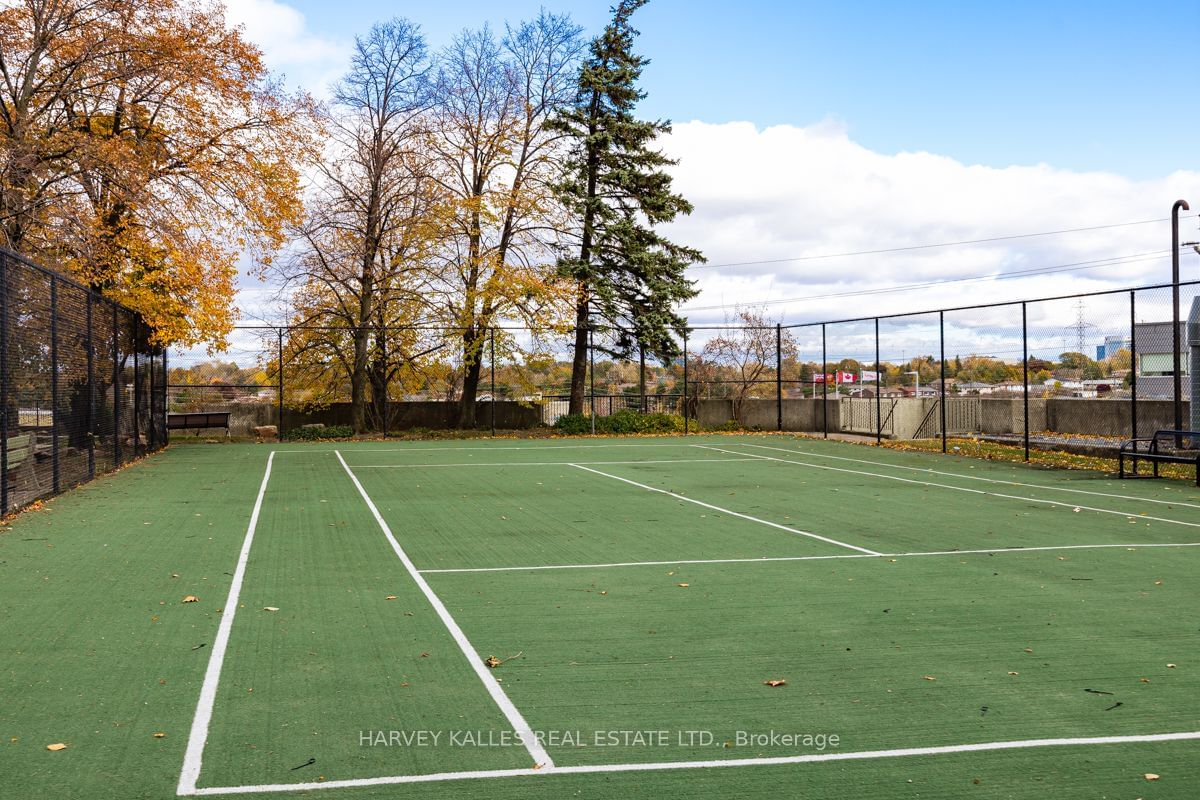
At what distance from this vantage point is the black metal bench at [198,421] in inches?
1162

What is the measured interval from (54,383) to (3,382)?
2.27m

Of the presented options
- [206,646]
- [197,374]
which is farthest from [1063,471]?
[197,374]

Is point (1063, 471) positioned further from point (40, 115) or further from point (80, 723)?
point (40, 115)

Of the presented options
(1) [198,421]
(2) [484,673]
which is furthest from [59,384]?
(1) [198,421]

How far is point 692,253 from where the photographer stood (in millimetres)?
31016

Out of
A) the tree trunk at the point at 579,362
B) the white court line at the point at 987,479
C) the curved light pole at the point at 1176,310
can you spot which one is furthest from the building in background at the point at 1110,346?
the tree trunk at the point at 579,362

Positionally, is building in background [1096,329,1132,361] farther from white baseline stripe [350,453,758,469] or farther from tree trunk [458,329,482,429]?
tree trunk [458,329,482,429]

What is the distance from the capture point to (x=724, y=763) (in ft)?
12.9

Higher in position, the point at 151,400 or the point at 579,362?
the point at 579,362

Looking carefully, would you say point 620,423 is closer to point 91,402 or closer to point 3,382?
point 91,402

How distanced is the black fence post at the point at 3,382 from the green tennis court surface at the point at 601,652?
0.45 meters

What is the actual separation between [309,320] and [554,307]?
296 inches

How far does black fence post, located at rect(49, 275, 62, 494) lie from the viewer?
41.5 ft

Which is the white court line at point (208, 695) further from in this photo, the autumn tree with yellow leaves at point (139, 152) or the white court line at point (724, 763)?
the autumn tree with yellow leaves at point (139, 152)
